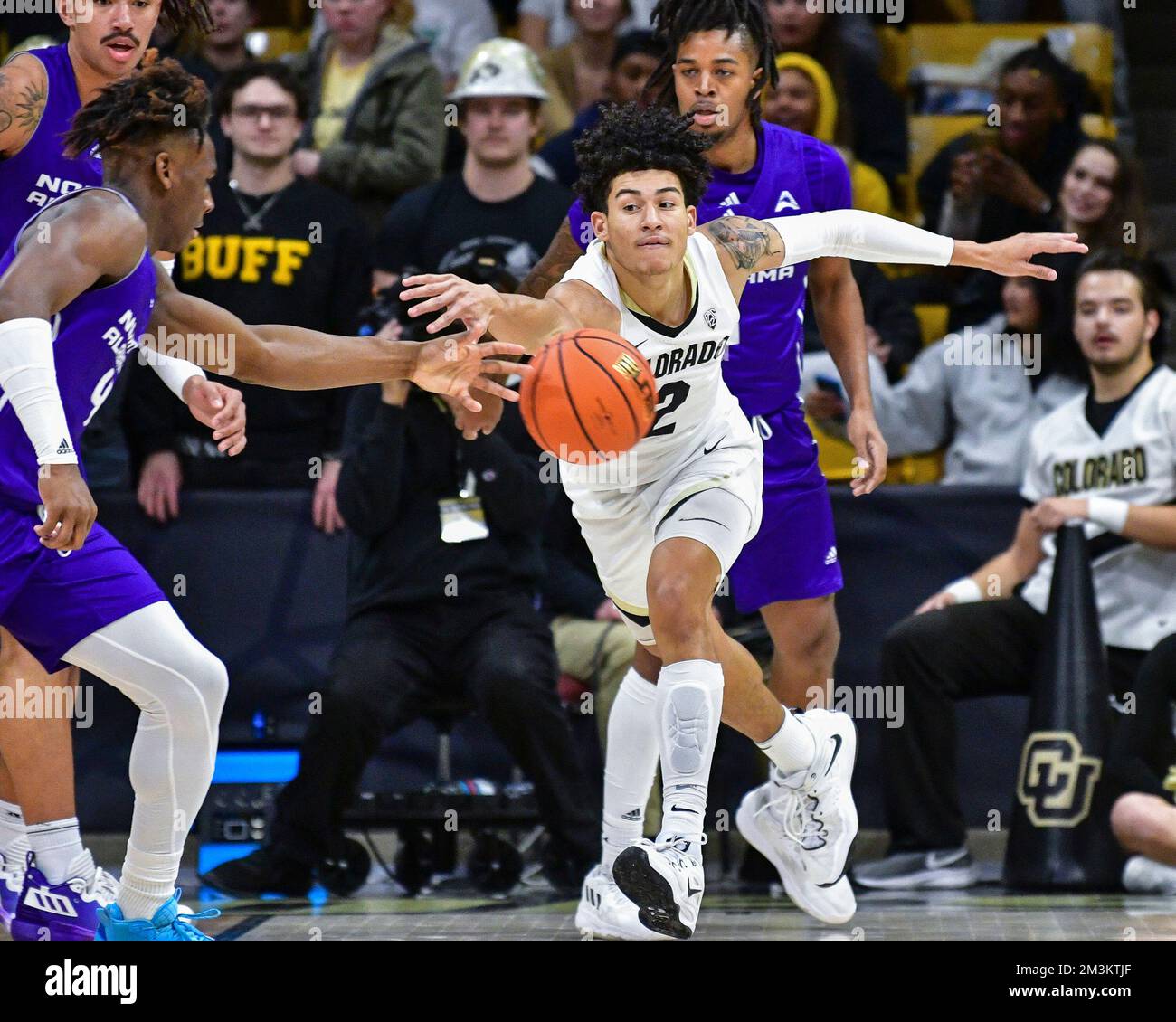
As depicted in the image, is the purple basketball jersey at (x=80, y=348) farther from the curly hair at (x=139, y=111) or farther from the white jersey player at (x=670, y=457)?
the white jersey player at (x=670, y=457)

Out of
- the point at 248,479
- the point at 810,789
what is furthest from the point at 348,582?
the point at 810,789

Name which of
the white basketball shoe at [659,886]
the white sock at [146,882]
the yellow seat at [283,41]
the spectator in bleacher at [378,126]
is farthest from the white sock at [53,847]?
the yellow seat at [283,41]

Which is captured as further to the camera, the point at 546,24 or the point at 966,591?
the point at 546,24

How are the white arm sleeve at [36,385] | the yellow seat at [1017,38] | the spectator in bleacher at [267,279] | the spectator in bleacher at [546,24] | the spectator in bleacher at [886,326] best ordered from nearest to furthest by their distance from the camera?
the white arm sleeve at [36,385]
the spectator in bleacher at [267,279]
the spectator in bleacher at [886,326]
the yellow seat at [1017,38]
the spectator in bleacher at [546,24]

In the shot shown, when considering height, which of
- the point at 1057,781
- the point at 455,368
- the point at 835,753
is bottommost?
the point at 1057,781

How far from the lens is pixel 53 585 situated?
4555 mm

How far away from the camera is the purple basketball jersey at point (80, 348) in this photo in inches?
180

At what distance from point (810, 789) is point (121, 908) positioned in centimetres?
205

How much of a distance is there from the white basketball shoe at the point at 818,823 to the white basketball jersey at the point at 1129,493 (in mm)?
1494

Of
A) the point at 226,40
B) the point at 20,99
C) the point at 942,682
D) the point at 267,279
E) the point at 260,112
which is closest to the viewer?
the point at 20,99

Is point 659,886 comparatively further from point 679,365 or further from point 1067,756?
point 1067,756

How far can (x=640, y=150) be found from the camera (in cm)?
488

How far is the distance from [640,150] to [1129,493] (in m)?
2.76
